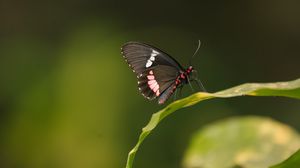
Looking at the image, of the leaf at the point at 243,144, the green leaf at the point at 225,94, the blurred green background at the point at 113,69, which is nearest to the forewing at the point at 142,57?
the leaf at the point at 243,144

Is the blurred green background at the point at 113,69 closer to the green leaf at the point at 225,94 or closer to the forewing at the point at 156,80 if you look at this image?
the forewing at the point at 156,80

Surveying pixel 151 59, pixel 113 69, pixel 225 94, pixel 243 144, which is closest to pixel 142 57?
pixel 151 59

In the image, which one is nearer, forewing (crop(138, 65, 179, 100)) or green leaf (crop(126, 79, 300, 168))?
green leaf (crop(126, 79, 300, 168))

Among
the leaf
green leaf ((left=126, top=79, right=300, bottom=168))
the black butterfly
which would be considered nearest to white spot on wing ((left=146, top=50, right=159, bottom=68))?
the black butterfly

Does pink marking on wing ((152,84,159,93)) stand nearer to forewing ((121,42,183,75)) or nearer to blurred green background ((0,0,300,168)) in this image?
forewing ((121,42,183,75))

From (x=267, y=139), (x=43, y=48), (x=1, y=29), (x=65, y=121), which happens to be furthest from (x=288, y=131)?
(x=1, y=29)

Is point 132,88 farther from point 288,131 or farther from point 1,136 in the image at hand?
point 288,131

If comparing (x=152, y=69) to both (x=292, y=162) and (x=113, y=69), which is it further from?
(x=113, y=69)

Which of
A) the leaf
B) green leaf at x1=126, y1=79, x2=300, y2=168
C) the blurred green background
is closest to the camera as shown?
green leaf at x1=126, y1=79, x2=300, y2=168
